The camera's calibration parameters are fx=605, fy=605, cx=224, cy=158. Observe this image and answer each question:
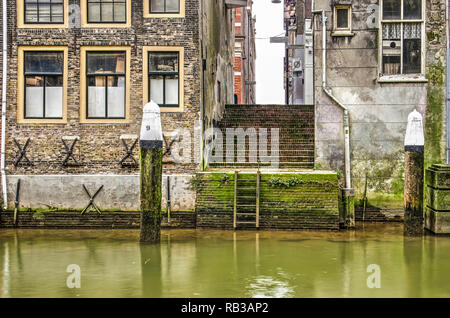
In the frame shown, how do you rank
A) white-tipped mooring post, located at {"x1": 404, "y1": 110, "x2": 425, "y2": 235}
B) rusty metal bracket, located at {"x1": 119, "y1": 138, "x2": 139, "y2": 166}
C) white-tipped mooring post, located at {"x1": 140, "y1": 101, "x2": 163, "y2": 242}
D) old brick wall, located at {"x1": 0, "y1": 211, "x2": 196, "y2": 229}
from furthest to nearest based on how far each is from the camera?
rusty metal bracket, located at {"x1": 119, "y1": 138, "x2": 139, "y2": 166}
old brick wall, located at {"x1": 0, "y1": 211, "x2": 196, "y2": 229}
white-tipped mooring post, located at {"x1": 404, "y1": 110, "x2": 425, "y2": 235}
white-tipped mooring post, located at {"x1": 140, "y1": 101, "x2": 163, "y2": 242}

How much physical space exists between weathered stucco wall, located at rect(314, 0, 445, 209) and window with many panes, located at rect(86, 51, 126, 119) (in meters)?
5.86

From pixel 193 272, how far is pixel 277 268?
1.67 meters

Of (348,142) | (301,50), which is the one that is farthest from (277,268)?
(301,50)

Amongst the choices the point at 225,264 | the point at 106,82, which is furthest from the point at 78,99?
the point at 225,264

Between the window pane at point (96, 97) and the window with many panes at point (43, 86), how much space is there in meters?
0.84

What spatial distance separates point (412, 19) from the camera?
60.0 feet

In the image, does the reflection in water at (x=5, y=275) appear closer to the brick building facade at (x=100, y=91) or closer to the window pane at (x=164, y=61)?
the brick building facade at (x=100, y=91)

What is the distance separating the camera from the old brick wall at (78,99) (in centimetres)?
1750

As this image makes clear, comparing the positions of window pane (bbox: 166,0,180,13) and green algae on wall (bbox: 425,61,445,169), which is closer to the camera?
window pane (bbox: 166,0,180,13)

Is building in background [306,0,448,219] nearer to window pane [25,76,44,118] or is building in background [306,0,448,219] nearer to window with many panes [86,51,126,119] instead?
window with many panes [86,51,126,119]

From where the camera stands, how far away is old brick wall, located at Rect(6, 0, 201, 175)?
17.5 meters

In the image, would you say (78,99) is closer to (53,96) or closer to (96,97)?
(96,97)

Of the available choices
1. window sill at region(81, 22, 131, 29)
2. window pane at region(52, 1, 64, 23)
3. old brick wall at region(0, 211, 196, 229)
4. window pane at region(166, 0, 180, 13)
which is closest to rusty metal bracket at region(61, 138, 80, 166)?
old brick wall at region(0, 211, 196, 229)
